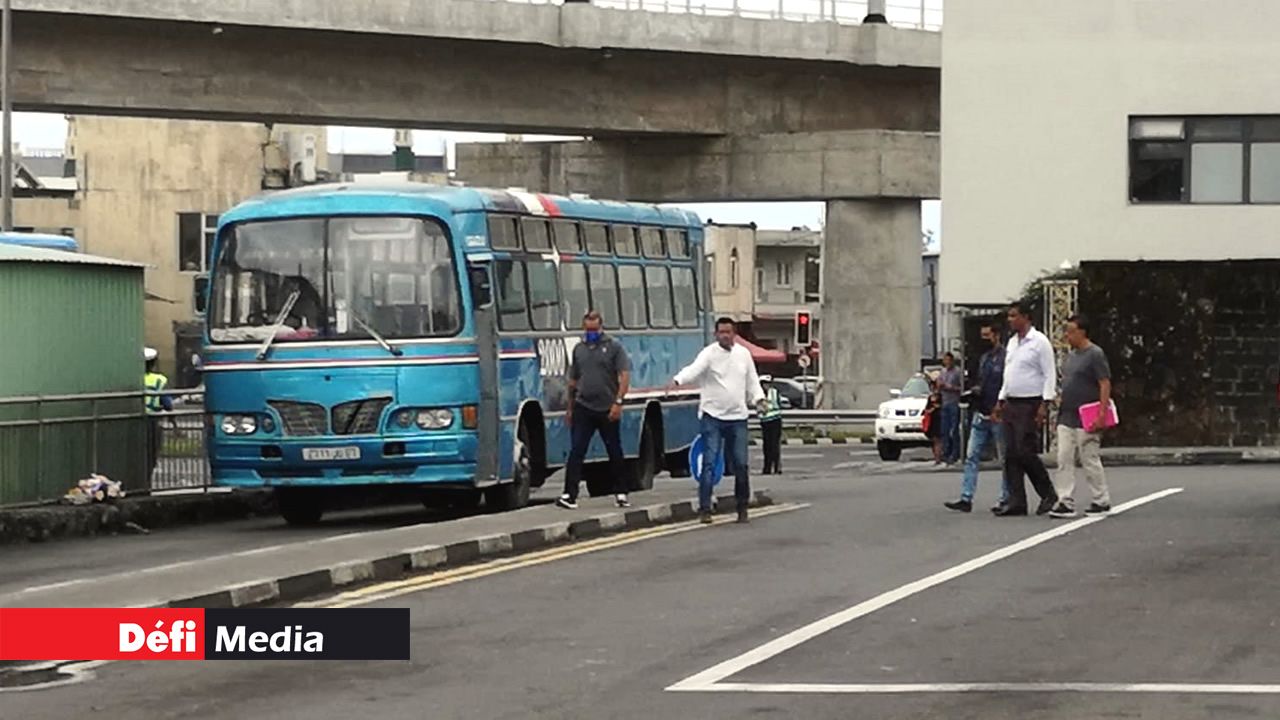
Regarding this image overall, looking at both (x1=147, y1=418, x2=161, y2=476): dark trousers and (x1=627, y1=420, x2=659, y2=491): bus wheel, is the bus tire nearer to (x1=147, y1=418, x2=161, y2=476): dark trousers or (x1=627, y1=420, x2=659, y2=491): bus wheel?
(x1=627, y1=420, x2=659, y2=491): bus wheel

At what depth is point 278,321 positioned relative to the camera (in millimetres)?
22812

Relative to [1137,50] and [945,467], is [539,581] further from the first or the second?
[1137,50]

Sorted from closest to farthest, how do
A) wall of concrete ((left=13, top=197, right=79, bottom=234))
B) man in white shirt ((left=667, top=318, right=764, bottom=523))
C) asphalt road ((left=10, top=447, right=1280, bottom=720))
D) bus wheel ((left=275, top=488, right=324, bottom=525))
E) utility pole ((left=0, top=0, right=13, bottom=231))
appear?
1. asphalt road ((left=10, top=447, right=1280, bottom=720))
2. man in white shirt ((left=667, top=318, right=764, bottom=523))
3. bus wheel ((left=275, top=488, right=324, bottom=525))
4. utility pole ((left=0, top=0, right=13, bottom=231))
5. wall of concrete ((left=13, top=197, right=79, bottom=234))

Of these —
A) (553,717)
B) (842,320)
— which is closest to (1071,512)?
(553,717)

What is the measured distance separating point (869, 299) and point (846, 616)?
128 feet

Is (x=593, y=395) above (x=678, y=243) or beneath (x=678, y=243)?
beneath

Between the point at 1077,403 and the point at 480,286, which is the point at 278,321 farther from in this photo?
the point at 1077,403

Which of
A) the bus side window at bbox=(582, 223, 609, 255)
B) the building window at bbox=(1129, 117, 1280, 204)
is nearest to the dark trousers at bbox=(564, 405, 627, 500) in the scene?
the bus side window at bbox=(582, 223, 609, 255)

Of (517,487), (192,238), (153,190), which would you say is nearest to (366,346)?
(517,487)

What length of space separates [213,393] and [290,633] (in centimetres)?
1032

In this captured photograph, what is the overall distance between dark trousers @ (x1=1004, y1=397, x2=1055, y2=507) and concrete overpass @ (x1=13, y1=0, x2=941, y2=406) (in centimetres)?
2299

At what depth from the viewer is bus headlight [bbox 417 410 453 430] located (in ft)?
74.3

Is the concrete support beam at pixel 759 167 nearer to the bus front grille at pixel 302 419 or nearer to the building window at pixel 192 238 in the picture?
the bus front grille at pixel 302 419

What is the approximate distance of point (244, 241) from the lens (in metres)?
23.2
